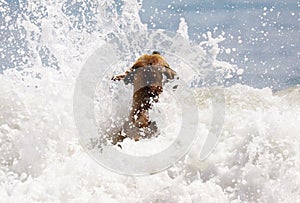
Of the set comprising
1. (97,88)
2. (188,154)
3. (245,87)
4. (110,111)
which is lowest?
(188,154)

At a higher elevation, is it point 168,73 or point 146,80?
point 168,73

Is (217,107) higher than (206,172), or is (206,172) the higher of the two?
(217,107)

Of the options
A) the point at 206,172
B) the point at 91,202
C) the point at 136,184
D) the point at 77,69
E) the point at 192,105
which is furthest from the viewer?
the point at 192,105

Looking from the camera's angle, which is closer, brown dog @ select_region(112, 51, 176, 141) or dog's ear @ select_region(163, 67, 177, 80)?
brown dog @ select_region(112, 51, 176, 141)

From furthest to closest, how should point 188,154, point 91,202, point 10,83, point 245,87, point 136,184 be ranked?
point 245,87, point 10,83, point 188,154, point 136,184, point 91,202

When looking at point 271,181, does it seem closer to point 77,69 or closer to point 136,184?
point 136,184

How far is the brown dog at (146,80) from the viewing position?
27.3 feet

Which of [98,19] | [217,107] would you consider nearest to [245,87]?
[217,107]

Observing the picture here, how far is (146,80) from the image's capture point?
8.50m

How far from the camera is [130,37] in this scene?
1017cm

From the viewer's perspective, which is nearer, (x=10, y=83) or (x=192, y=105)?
(x=10, y=83)

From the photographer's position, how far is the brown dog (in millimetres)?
8336

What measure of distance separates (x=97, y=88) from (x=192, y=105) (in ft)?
7.15

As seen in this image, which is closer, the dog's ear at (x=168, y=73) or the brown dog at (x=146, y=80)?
the brown dog at (x=146, y=80)
